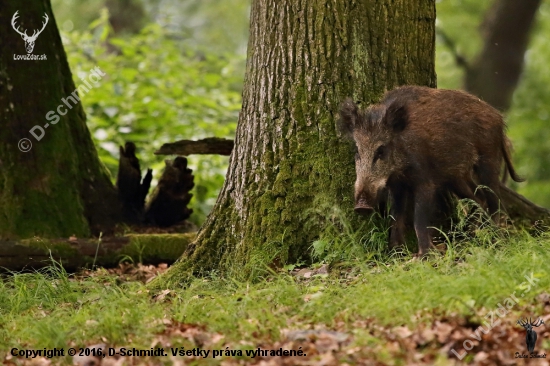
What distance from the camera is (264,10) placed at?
6348 millimetres

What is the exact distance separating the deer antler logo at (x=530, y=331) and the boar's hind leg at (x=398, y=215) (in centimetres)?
177

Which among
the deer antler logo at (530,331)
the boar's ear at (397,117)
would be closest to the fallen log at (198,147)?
the boar's ear at (397,117)

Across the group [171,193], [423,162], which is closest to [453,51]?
[171,193]

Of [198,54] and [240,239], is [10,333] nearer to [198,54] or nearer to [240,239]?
[240,239]

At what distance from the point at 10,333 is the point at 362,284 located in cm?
245

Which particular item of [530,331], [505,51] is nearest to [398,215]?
[530,331]

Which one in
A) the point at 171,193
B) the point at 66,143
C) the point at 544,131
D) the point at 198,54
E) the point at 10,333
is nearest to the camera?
the point at 10,333

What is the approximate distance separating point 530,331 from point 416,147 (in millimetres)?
2267

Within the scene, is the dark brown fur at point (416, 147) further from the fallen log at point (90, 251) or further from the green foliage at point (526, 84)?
the green foliage at point (526, 84)

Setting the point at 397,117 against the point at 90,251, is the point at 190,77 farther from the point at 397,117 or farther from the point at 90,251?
the point at 397,117

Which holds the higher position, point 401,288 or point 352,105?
point 352,105

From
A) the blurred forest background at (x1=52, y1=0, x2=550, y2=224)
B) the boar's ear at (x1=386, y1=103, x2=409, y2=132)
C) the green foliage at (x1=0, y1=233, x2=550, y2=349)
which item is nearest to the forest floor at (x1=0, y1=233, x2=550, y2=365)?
the green foliage at (x1=0, y1=233, x2=550, y2=349)

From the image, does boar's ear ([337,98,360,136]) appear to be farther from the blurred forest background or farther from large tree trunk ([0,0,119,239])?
the blurred forest background

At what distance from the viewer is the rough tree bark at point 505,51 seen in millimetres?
13695
